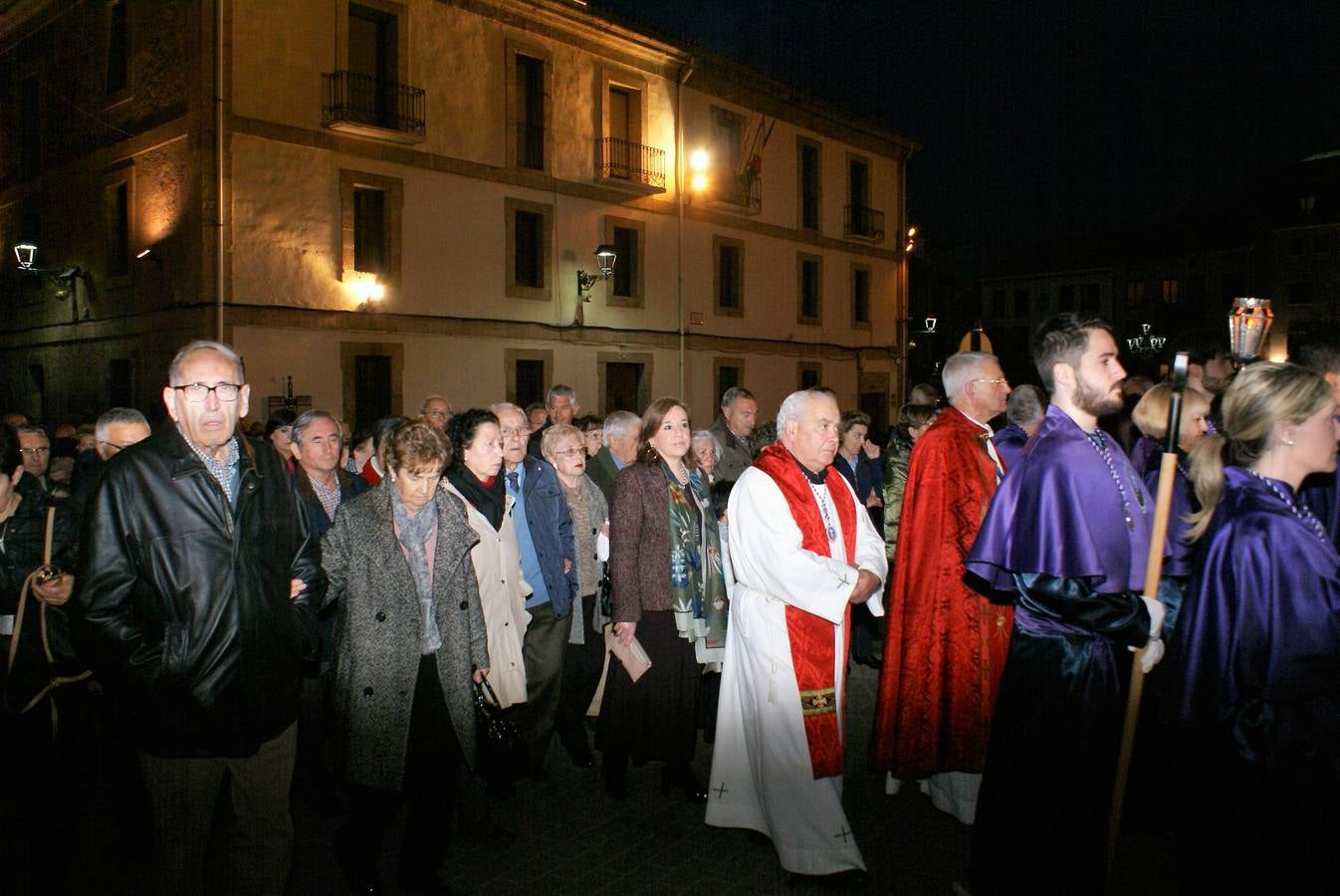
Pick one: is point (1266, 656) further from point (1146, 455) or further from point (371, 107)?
point (371, 107)

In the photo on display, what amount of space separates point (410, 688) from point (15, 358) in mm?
21926

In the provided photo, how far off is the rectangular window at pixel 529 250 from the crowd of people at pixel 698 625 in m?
14.3

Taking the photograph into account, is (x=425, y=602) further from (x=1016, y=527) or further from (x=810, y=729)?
(x=1016, y=527)

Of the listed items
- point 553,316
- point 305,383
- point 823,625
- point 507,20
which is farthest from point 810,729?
point 507,20

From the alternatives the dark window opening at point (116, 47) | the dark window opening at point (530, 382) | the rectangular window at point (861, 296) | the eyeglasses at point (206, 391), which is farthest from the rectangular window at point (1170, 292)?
the eyeglasses at point (206, 391)

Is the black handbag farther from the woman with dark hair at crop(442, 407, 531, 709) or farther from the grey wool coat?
the woman with dark hair at crop(442, 407, 531, 709)

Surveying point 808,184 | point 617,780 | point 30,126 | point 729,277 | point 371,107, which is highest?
point 808,184

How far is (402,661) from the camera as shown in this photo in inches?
155

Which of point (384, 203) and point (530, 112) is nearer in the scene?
point (384, 203)

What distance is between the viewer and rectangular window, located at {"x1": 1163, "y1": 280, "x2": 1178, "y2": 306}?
52531mm

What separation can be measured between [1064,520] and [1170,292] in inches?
2244

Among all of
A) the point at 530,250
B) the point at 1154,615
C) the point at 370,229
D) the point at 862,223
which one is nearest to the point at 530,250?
the point at 530,250

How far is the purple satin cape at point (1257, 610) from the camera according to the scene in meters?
2.89

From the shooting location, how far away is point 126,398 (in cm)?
1753
